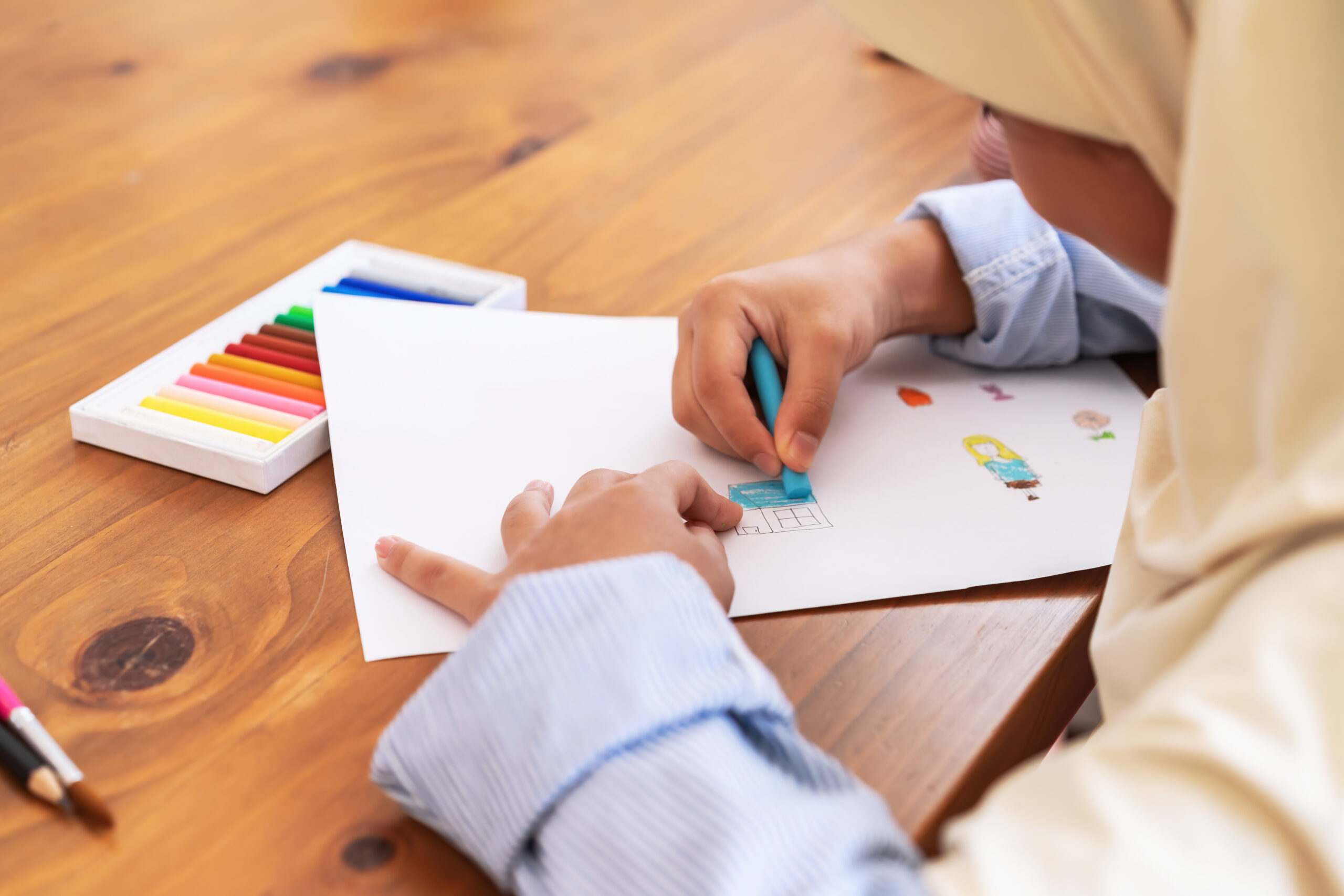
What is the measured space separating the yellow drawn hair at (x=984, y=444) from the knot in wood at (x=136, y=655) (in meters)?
0.41

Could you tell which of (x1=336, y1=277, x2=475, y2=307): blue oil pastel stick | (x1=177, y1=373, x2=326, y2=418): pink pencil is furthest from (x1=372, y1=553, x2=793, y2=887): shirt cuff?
A: (x1=336, y1=277, x2=475, y2=307): blue oil pastel stick

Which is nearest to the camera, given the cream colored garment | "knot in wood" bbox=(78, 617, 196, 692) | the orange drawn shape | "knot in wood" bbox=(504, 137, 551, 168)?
the cream colored garment

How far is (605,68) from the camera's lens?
113cm

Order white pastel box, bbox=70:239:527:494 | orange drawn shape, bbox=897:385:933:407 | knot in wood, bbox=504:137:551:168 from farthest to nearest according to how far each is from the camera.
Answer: knot in wood, bbox=504:137:551:168, orange drawn shape, bbox=897:385:933:407, white pastel box, bbox=70:239:527:494

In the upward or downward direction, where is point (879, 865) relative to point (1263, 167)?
downward

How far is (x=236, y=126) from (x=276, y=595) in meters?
0.60

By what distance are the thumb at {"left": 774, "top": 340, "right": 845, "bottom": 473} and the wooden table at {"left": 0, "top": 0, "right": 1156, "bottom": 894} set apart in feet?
0.37

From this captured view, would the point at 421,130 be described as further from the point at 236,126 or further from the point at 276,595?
the point at 276,595

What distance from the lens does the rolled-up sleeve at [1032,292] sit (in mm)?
727

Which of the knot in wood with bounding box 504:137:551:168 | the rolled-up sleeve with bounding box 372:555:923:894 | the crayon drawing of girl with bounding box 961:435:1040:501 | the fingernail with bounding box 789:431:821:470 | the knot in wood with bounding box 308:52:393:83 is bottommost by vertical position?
the crayon drawing of girl with bounding box 961:435:1040:501

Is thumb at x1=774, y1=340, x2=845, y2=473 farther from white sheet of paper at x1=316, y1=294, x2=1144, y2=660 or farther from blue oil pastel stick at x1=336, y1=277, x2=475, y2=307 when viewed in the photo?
blue oil pastel stick at x1=336, y1=277, x2=475, y2=307

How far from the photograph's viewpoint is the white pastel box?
557mm

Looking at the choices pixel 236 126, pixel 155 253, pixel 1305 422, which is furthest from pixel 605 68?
pixel 1305 422

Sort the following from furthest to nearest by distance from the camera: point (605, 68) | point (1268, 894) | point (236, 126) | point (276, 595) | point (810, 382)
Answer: point (605, 68) < point (236, 126) < point (810, 382) < point (276, 595) < point (1268, 894)
